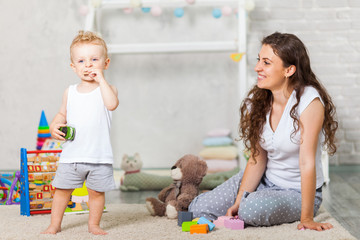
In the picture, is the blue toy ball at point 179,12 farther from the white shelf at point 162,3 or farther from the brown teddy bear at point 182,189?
the brown teddy bear at point 182,189

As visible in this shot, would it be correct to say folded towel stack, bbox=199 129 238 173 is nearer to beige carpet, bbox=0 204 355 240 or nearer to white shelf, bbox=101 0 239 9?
white shelf, bbox=101 0 239 9

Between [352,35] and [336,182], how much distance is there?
794 mm

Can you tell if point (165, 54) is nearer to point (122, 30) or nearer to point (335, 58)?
point (122, 30)

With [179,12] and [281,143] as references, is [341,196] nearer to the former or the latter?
[281,143]

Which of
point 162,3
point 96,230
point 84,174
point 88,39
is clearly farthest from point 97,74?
point 162,3

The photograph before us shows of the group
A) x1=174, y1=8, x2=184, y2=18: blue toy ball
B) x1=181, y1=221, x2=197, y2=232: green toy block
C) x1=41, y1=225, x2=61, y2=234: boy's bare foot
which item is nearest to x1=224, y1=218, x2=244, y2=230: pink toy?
Result: x1=181, y1=221, x2=197, y2=232: green toy block

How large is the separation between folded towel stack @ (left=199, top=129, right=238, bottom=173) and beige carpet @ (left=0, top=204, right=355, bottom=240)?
0.79 metres

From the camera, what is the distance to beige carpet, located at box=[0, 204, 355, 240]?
5.19ft

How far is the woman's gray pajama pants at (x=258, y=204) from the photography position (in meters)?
1.67

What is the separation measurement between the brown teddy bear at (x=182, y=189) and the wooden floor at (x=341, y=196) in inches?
11.5

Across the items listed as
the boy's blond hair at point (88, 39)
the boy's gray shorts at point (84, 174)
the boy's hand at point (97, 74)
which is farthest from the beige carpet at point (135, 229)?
the boy's blond hair at point (88, 39)

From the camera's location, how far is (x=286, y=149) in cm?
173

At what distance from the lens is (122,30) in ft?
9.39

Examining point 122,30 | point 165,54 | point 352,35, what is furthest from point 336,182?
point 122,30
